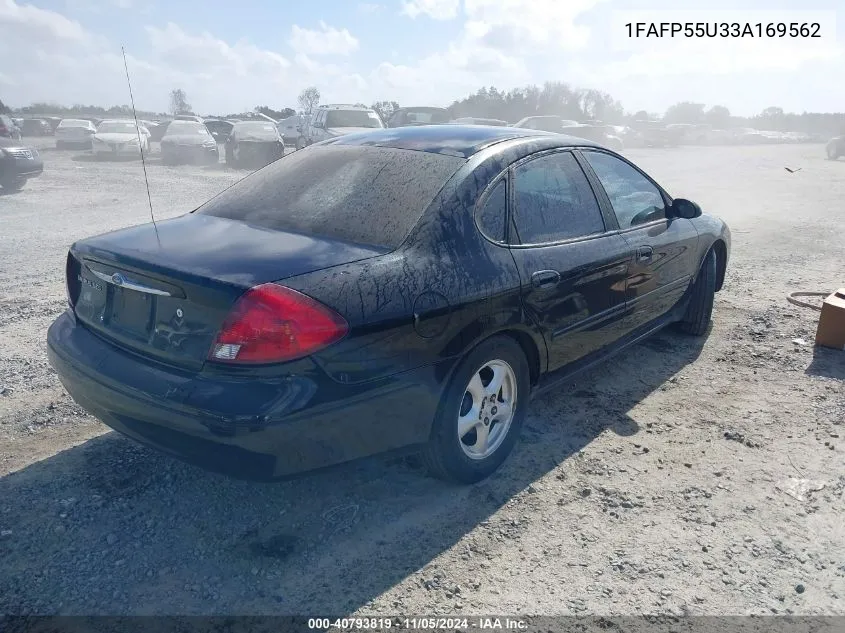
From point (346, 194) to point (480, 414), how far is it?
1206 mm

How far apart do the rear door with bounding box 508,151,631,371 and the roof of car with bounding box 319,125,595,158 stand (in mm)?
204

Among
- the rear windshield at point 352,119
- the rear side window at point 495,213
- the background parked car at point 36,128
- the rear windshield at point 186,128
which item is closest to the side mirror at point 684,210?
the rear side window at point 495,213

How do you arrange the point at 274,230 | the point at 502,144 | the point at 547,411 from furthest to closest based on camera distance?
the point at 547,411 < the point at 502,144 < the point at 274,230

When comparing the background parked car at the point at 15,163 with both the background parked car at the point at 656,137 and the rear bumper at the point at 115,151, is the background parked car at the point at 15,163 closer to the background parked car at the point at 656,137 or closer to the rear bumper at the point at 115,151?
the rear bumper at the point at 115,151

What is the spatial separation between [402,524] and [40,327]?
354cm

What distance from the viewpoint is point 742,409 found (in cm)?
422

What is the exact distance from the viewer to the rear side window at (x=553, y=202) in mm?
3439

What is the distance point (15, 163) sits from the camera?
42.9ft

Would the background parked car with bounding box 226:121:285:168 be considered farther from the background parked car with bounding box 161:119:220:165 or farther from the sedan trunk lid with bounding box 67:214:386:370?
the sedan trunk lid with bounding box 67:214:386:370

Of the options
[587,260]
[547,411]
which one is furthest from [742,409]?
[587,260]

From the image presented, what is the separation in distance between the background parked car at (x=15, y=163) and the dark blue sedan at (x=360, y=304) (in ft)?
37.9

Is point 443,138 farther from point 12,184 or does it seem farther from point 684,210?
point 12,184

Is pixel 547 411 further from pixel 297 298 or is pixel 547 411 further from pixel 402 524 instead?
pixel 297 298

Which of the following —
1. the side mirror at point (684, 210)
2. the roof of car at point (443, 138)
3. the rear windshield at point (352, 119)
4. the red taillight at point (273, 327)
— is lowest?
the red taillight at point (273, 327)
